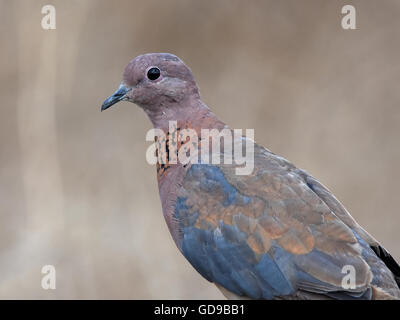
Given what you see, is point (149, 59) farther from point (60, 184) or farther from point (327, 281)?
point (60, 184)

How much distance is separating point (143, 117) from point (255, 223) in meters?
4.17

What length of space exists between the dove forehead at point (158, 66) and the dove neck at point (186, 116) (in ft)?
0.45

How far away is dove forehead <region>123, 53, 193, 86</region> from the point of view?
329 cm

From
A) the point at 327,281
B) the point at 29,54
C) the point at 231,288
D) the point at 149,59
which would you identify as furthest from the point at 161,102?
the point at 29,54

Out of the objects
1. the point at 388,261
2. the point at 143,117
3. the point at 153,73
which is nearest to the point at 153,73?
the point at 153,73

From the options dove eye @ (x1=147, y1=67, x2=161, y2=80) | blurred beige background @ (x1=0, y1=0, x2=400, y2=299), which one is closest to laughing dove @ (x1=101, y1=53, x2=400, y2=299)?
dove eye @ (x1=147, y1=67, x2=161, y2=80)

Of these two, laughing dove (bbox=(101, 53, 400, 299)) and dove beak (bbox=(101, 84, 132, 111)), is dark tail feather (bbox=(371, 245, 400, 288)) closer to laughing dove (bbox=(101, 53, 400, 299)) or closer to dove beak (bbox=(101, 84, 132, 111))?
laughing dove (bbox=(101, 53, 400, 299))

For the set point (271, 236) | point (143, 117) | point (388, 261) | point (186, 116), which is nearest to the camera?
point (271, 236)

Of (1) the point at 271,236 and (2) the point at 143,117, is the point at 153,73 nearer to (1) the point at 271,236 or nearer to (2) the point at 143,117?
(1) the point at 271,236

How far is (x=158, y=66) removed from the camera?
3293 millimetres

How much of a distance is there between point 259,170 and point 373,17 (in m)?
4.17

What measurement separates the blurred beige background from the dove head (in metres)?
3.18

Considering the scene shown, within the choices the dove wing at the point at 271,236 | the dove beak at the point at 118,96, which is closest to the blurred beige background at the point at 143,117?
the dove beak at the point at 118,96

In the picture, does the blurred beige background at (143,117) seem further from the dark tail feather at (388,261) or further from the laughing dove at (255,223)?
the dark tail feather at (388,261)
